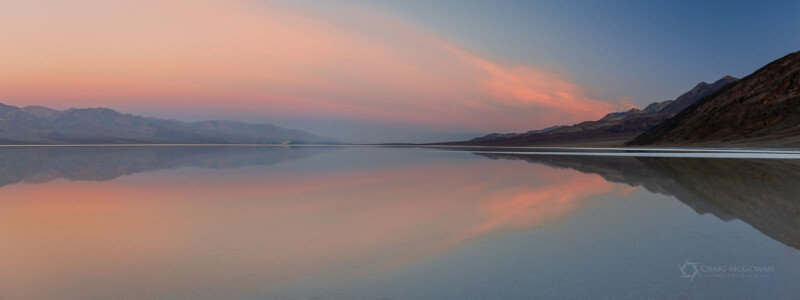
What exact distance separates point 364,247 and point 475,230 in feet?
7.04

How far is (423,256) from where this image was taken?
594 cm

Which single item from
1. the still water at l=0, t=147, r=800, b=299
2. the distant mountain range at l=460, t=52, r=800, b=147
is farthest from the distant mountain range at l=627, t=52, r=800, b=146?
the still water at l=0, t=147, r=800, b=299

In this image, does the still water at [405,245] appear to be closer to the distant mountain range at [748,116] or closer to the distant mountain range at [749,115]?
the distant mountain range at [748,116]

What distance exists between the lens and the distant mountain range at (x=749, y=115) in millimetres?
74188

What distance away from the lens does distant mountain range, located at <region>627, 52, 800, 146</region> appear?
74.2m

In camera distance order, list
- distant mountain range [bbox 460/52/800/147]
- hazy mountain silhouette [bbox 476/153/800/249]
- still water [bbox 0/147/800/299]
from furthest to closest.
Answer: distant mountain range [bbox 460/52/800/147] < hazy mountain silhouette [bbox 476/153/800/249] < still water [bbox 0/147/800/299]

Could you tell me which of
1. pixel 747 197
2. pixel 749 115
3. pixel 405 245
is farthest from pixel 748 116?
pixel 405 245

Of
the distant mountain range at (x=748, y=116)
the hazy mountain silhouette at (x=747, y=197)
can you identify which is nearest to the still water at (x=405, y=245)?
the hazy mountain silhouette at (x=747, y=197)

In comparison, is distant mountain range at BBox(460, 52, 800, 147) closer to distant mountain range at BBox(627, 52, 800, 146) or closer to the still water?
distant mountain range at BBox(627, 52, 800, 146)

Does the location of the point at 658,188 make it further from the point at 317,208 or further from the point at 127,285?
the point at 127,285

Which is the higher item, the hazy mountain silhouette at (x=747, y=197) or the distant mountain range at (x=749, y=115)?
the distant mountain range at (x=749, y=115)

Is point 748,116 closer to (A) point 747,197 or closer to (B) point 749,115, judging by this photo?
(B) point 749,115

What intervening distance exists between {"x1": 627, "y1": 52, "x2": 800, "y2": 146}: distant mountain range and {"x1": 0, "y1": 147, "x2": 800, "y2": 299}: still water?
224 feet

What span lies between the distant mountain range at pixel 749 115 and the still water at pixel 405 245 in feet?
224
